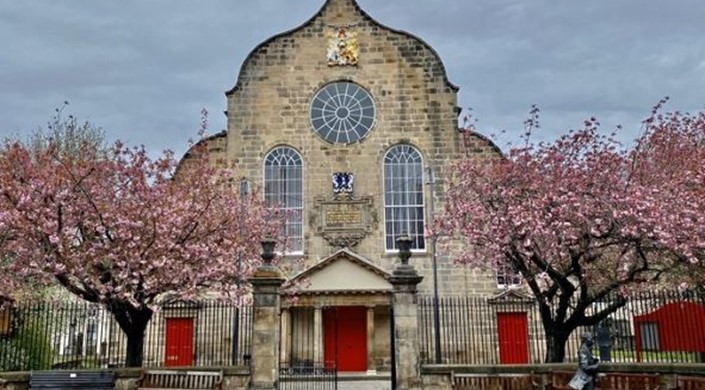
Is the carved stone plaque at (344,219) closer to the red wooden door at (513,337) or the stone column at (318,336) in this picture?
the stone column at (318,336)

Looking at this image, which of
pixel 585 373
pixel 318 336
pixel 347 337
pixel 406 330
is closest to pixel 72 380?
pixel 406 330

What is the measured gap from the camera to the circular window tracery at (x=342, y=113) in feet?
84.6

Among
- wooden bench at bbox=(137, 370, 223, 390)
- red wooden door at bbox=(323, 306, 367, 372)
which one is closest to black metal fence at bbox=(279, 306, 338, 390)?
red wooden door at bbox=(323, 306, 367, 372)

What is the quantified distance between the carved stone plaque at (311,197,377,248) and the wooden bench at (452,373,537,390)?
36.1 feet

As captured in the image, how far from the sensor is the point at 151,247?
45.6 ft

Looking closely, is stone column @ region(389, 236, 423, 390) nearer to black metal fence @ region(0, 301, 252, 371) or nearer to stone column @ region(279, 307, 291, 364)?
black metal fence @ region(0, 301, 252, 371)

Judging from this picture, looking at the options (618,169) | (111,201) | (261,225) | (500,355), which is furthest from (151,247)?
(500,355)

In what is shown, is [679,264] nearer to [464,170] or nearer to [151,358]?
[464,170]

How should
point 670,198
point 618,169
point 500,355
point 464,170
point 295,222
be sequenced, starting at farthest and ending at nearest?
point 295,222 → point 500,355 → point 464,170 → point 618,169 → point 670,198

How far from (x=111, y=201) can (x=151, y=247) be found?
2.04m

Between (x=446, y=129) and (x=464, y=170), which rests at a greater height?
(x=446, y=129)

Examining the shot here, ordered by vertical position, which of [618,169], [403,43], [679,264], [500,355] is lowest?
[500,355]

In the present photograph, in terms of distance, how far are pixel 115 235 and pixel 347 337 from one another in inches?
492

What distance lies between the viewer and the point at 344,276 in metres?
23.1
